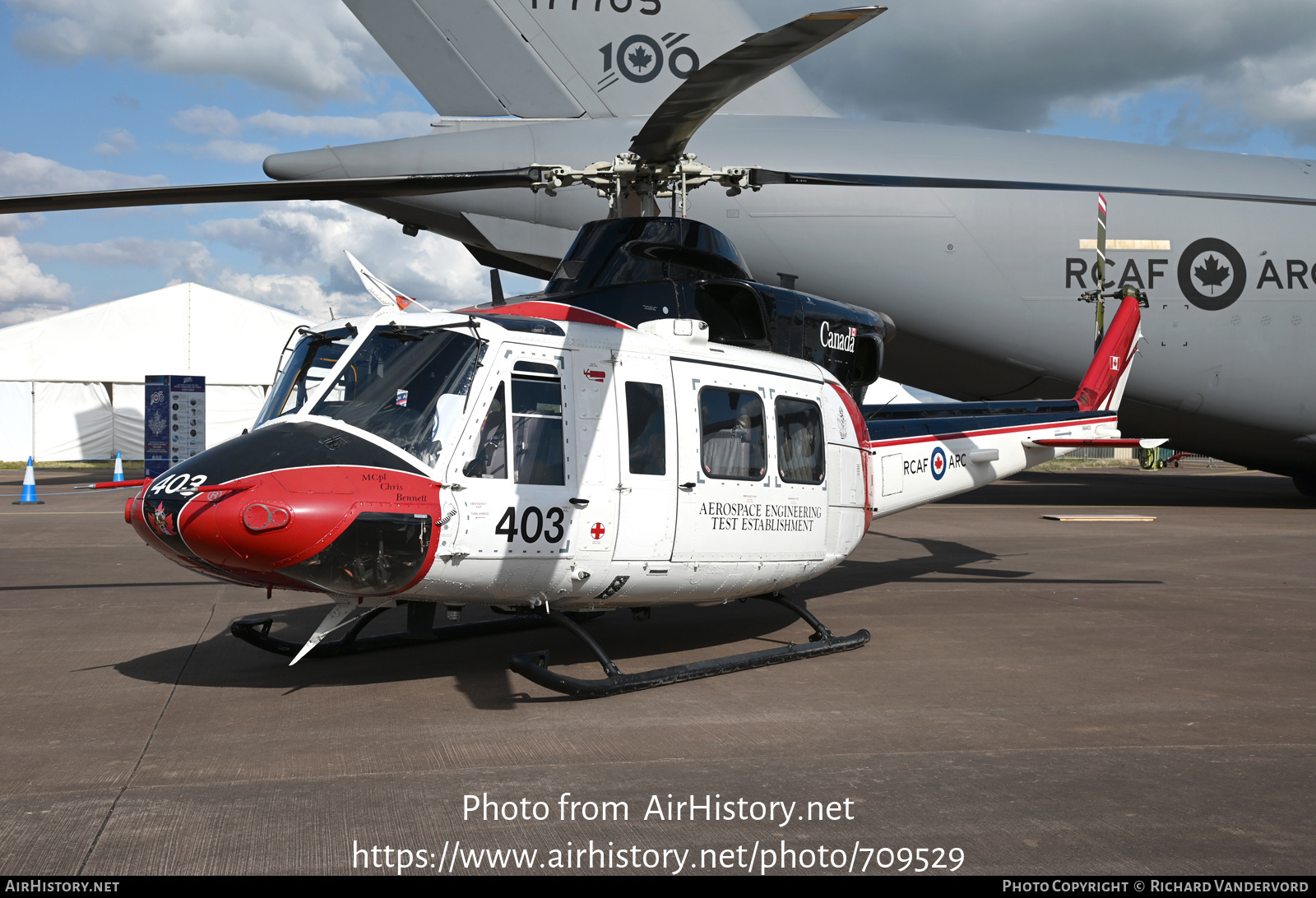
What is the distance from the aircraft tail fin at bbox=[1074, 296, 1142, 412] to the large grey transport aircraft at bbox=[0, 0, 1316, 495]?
527cm

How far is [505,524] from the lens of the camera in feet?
18.9

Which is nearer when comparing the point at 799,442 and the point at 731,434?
the point at 731,434

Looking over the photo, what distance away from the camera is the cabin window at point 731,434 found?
6719 millimetres

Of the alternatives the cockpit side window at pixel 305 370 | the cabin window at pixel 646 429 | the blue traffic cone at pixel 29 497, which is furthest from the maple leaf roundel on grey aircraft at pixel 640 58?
the blue traffic cone at pixel 29 497

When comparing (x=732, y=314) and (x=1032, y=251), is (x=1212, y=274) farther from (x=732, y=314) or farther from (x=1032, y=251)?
(x=732, y=314)

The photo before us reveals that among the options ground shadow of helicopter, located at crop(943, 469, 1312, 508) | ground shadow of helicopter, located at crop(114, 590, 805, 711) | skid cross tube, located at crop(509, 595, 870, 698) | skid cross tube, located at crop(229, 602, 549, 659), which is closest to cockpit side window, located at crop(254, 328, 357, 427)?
skid cross tube, located at crop(229, 602, 549, 659)

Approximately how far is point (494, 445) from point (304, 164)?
9.50 m

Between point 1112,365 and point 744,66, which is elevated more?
point 744,66

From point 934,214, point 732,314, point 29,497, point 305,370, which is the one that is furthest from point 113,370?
point 732,314

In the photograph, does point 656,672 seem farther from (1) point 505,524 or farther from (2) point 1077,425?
(2) point 1077,425

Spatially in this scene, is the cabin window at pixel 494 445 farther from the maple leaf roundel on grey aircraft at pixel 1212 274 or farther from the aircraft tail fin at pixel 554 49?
the maple leaf roundel on grey aircraft at pixel 1212 274

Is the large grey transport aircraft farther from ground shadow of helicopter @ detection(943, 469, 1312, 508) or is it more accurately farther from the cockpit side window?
the cockpit side window

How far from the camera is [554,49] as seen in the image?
623 inches

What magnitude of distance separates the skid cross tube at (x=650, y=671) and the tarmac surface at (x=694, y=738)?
105 mm
